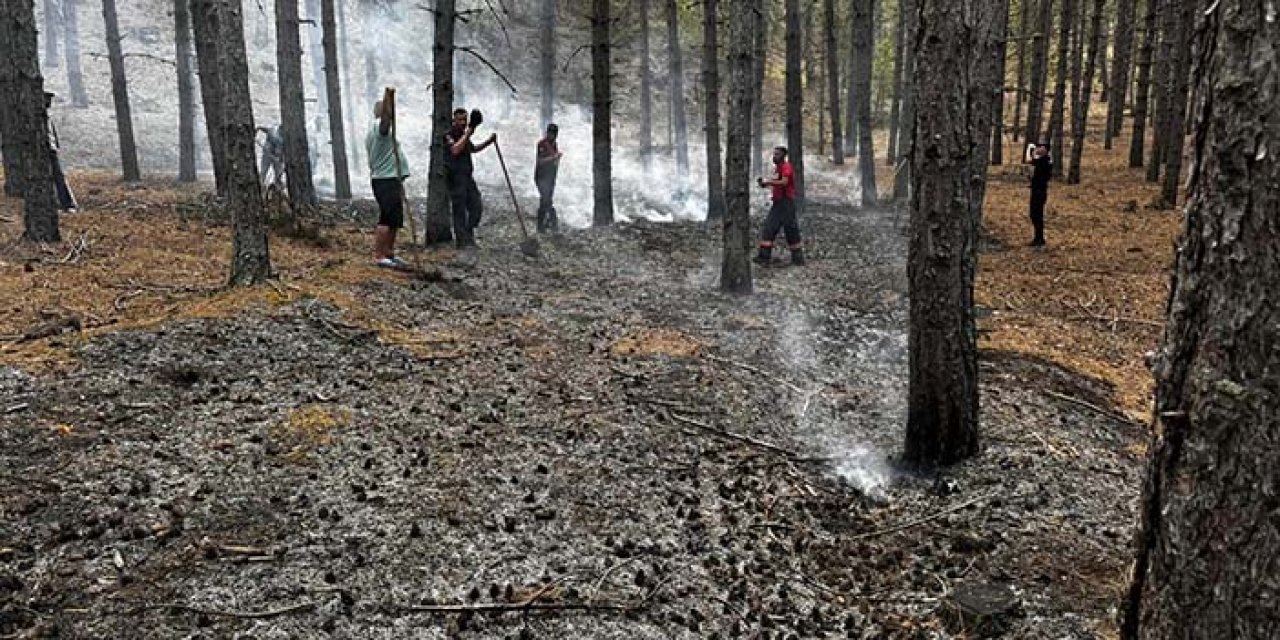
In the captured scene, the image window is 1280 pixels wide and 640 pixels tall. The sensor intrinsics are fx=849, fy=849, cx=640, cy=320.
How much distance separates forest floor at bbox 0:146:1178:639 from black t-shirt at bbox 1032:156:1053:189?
446cm

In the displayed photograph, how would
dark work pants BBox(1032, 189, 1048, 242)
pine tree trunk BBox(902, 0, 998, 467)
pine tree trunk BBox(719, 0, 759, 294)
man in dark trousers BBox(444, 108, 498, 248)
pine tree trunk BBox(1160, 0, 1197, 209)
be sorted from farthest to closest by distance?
pine tree trunk BBox(1160, 0, 1197, 209), dark work pants BBox(1032, 189, 1048, 242), man in dark trousers BBox(444, 108, 498, 248), pine tree trunk BBox(719, 0, 759, 294), pine tree trunk BBox(902, 0, 998, 467)

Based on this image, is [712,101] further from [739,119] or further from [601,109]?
[739,119]

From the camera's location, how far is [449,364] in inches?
305

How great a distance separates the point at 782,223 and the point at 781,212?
243 millimetres

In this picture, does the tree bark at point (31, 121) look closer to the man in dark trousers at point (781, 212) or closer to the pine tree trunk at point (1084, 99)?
the man in dark trousers at point (781, 212)

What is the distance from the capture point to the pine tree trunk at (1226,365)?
7.32 feet

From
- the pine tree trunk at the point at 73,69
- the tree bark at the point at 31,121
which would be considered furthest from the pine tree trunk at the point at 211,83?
the pine tree trunk at the point at 73,69

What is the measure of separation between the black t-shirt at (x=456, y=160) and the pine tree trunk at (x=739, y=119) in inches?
169

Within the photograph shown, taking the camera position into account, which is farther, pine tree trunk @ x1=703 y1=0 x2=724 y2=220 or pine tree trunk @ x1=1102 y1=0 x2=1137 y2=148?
pine tree trunk @ x1=1102 y1=0 x2=1137 y2=148

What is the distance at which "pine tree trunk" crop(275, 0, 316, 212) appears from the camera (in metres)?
14.8

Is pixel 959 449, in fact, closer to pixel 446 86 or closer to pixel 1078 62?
pixel 446 86

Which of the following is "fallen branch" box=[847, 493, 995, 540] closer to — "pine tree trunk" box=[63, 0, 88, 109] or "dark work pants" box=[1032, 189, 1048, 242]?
"dark work pants" box=[1032, 189, 1048, 242]

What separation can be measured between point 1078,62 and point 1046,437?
2142 centimetres

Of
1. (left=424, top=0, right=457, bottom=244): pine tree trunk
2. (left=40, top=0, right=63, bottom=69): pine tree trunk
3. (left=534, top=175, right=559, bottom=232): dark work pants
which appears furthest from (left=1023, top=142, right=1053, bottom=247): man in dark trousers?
(left=40, top=0, right=63, bottom=69): pine tree trunk
